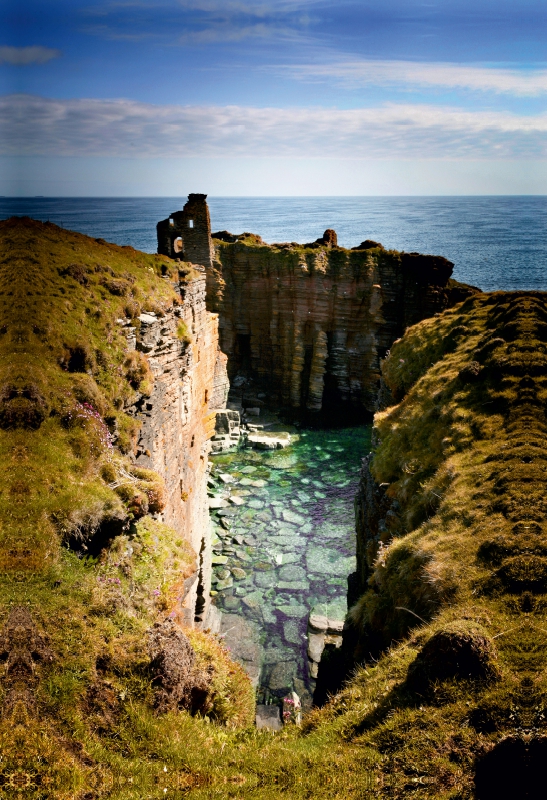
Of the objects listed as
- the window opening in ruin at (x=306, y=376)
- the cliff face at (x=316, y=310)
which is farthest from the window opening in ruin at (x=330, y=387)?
the window opening in ruin at (x=306, y=376)

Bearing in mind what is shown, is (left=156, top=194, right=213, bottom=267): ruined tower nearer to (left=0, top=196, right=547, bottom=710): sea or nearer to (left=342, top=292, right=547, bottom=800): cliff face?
(left=0, top=196, right=547, bottom=710): sea

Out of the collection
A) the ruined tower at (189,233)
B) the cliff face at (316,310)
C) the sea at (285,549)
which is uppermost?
the ruined tower at (189,233)

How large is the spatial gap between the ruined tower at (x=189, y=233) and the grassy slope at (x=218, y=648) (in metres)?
29.2

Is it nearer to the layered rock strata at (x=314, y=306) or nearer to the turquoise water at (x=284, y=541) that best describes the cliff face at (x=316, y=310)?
the layered rock strata at (x=314, y=306)

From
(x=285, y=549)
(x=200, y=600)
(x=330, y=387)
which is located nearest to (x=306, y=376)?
(x=330, y=387)

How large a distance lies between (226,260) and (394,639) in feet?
165

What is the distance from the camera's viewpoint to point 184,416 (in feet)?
68.9

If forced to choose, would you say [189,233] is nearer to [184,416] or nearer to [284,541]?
[284,541]

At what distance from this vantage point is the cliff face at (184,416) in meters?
16.4

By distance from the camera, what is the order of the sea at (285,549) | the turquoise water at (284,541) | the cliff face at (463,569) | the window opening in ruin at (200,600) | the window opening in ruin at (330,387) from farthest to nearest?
the window opening in ruin at (330,387)
the turquoise water at (284,541)
the sea at (285,549)
the window opening in ruin at (200,600)
the cliff face at (463,569)

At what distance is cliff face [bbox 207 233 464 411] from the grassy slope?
37.5 metres

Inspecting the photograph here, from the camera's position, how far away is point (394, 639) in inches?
465

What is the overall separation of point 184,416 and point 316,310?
37.7m

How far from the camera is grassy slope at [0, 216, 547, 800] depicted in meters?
7.35
